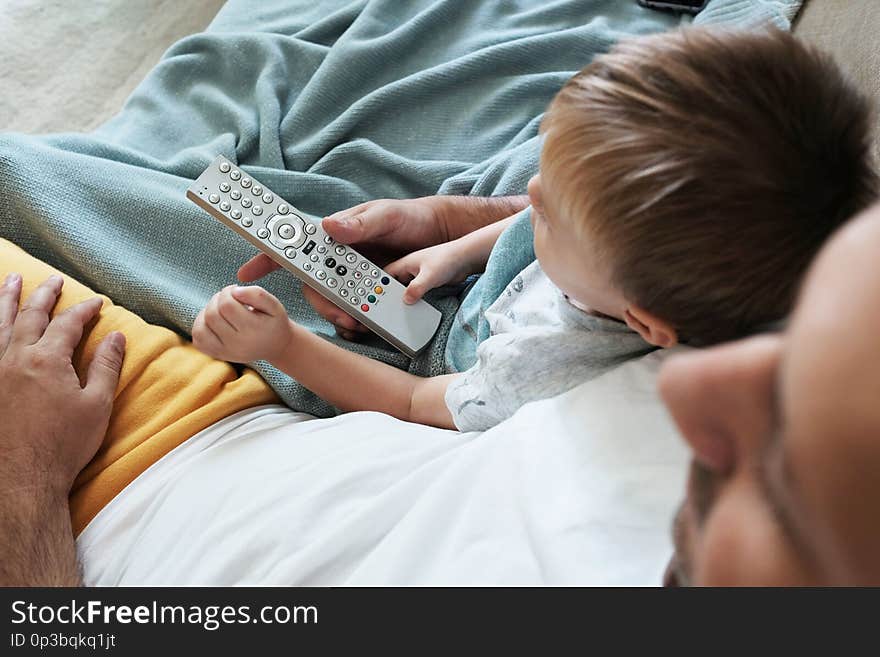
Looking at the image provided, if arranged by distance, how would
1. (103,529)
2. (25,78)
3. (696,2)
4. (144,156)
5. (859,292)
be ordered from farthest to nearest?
(25,78) < (696,2) < (144,156) < (103,529) < (859,292)

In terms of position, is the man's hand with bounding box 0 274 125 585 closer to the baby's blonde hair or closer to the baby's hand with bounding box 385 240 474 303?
the baby's hand with bounding box 385 240 474 303

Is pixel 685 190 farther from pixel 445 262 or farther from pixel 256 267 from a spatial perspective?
pixel 256 267

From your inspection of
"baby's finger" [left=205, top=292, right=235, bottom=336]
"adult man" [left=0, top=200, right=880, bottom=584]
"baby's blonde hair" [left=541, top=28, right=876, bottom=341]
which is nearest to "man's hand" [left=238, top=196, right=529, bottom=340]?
"baby's finger" [left=205, top=292, right=235, bottom=336]

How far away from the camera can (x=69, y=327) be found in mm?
650

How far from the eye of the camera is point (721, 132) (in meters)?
0.39

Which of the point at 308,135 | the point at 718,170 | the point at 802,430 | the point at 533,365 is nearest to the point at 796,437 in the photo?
the point at 802,430

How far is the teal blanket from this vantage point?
72 centimetres

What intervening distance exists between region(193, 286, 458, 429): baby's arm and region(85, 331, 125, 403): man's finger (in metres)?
0.07

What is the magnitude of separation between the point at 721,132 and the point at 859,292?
25cm

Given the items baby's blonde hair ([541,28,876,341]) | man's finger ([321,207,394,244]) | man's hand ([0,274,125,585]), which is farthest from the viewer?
man's finger ([321,207,394,244])

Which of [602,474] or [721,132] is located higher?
[721,132]
